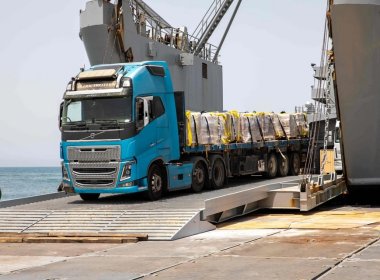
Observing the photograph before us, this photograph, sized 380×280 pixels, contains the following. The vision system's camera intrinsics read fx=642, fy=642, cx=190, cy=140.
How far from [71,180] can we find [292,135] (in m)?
11.4

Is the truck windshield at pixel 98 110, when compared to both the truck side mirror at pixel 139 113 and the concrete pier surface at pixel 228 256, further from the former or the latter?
the concrete pier surface at pixel 228 256

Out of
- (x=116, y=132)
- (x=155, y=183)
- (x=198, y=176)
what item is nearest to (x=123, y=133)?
(x=116, y=132)

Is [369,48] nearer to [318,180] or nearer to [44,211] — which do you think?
[318,180]

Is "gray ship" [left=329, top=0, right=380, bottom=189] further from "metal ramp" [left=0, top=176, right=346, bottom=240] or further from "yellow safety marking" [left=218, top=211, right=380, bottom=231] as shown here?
"metal ramp" [left=0, top=176, right=346, bottom=240]

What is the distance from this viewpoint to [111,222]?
14219 mm

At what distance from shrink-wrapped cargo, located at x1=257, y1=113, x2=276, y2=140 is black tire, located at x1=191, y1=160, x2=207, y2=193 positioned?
15.3 feet

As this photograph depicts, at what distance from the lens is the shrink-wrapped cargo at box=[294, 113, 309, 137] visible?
1023 inches

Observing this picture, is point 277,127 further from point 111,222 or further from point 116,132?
point 111,222

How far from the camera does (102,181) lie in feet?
52.2

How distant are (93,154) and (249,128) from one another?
24.9ft

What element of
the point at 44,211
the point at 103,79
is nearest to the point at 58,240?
the point at 44,211

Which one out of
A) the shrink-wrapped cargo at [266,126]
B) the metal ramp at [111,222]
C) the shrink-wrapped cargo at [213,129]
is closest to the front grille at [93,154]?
the metal ramp at [111,222]

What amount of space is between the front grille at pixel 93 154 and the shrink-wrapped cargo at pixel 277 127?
9.61 m

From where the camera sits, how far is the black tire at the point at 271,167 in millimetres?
23516
